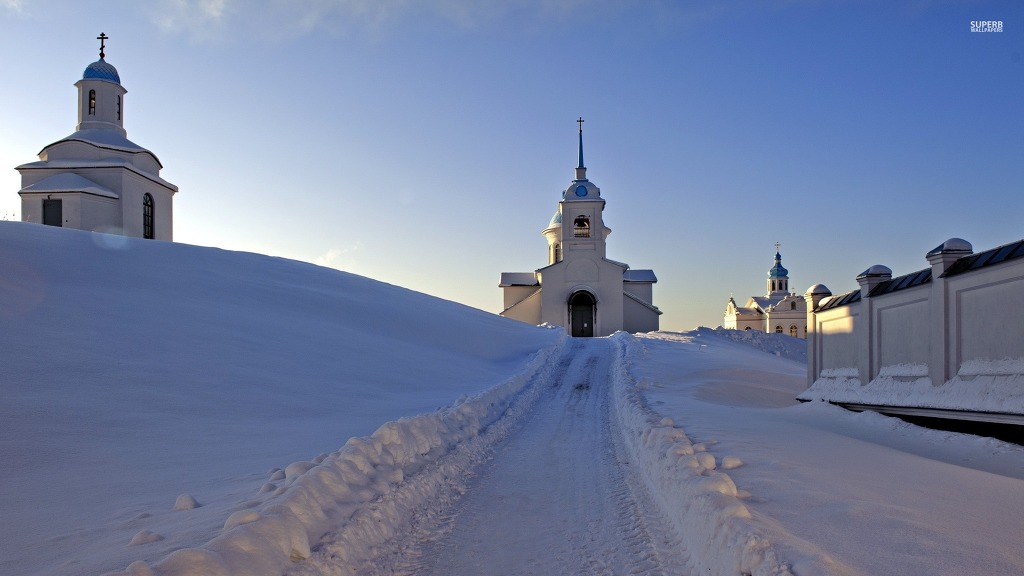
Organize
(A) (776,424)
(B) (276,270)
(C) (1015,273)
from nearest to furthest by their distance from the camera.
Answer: (C) (1015,273)
(A) (776,424)
(B) (276,270)

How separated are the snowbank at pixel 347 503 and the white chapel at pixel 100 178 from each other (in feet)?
99.1

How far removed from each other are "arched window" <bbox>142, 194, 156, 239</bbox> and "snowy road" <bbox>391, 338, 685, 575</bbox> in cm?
3158

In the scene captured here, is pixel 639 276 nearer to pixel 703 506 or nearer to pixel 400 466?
pixel 400 466

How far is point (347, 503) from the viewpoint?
19.1 feet

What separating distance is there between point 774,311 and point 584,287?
43.8 metres

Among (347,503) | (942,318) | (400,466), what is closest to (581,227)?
(942,318)

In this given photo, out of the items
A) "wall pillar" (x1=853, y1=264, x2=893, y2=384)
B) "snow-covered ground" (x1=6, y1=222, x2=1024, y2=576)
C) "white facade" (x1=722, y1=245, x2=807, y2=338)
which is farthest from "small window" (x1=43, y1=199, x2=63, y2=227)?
"white facade" (x1=722, y1=245, x2=807, y2=338)

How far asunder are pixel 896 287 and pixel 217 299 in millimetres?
16918

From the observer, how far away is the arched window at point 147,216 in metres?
34.7

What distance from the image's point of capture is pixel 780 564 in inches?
155

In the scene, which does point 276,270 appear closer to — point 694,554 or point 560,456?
point 560,456

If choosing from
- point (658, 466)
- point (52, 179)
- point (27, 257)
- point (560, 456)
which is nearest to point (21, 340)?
point (27, 257)

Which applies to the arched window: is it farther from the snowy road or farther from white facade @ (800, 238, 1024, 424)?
white facade @ (800, 238, 1024, 424)

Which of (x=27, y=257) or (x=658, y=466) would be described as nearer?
(x=658, y=466)
